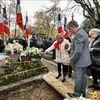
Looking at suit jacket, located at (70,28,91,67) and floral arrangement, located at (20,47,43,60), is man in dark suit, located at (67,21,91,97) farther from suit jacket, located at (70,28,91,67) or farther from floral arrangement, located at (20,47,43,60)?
floral arrangement, located at (20,47,43,60)

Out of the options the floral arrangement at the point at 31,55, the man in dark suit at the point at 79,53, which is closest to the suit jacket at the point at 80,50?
the man in dark suit at the point at 79,53

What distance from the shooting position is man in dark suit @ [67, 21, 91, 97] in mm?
4133

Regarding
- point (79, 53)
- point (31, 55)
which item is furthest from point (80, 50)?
point (31, 55)

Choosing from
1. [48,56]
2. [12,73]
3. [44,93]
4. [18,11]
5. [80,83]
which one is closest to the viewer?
[80,83]

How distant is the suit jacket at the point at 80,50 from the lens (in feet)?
13.5

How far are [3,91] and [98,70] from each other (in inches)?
88.1

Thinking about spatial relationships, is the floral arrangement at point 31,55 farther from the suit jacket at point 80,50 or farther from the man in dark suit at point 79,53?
the suit jacket at point 80,50

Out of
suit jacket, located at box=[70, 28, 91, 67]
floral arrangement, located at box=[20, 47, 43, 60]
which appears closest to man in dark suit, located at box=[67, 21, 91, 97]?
suit jacket, located at box=[70, 28, 91, 67]

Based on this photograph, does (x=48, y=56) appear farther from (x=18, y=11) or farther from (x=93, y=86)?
(x=93, y=86)

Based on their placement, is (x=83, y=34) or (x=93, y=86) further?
(x=93, y=86)

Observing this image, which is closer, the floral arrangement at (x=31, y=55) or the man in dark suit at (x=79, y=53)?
the man in dark suit at (x=79, y=53)

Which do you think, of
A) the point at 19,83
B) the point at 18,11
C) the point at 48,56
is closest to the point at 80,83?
the point at 19,83

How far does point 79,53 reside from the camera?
4.14 metres

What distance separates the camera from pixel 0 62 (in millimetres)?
5270
